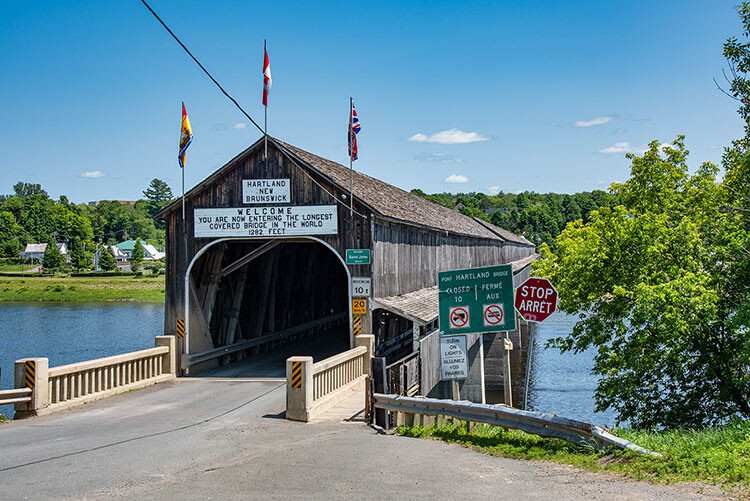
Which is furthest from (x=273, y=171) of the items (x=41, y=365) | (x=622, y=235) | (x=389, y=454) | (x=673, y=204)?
(x=673, y=204)

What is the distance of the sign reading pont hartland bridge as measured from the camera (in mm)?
16875

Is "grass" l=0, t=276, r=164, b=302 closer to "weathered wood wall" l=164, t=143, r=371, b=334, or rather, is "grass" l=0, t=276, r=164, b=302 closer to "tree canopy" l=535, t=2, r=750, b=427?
"weathered wood wall" l=164, t=143, r=371, b=334

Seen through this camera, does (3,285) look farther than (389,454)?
Yes

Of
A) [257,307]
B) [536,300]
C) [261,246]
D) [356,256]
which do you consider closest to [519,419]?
[536,300]

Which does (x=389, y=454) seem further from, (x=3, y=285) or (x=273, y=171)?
A: (x=3, y=285)

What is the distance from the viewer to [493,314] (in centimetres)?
1095

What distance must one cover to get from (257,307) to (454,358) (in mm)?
11199

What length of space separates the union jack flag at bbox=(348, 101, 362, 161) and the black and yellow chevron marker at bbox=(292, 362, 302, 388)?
697cm

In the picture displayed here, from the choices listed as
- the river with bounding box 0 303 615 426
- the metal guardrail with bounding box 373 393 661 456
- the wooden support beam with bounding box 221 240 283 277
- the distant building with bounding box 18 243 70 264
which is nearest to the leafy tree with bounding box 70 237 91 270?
the distant building with bounding box 18 243 70 264

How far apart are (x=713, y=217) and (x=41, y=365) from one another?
14948 mm

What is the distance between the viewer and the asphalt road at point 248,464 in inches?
254

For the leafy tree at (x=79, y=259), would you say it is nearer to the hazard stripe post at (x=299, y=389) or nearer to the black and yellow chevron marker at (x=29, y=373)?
the black and yellow chevron marker at (x=29, y=373)

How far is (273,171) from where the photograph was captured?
55.8ft

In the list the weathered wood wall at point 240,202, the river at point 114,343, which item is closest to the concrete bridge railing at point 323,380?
the weathered wood wall at point 240,202
